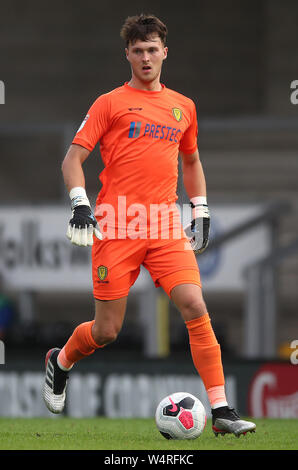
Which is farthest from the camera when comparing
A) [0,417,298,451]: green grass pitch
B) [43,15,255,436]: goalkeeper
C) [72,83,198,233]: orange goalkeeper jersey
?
[72,83,198,233]: orange goalkeeper jersey

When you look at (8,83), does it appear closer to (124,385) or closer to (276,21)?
(276,21)

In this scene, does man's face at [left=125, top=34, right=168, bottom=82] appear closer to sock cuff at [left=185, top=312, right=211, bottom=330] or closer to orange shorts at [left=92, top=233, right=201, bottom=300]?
orange shorts at [left=92, top=233, right=201, bottom=300]

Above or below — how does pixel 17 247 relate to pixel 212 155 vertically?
below

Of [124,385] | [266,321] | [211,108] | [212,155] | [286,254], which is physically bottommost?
[124,385]

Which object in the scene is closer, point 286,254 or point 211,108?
point 286,254

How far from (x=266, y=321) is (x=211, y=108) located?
8104 mm

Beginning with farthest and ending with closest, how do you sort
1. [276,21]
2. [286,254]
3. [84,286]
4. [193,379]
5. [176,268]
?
1. [276,21]
2. [84,286]
3. [286,254]
4. [193,379]
5. [176,268]

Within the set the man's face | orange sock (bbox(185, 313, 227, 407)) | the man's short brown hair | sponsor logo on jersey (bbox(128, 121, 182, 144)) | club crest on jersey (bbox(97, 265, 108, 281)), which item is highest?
the man's short brown hair

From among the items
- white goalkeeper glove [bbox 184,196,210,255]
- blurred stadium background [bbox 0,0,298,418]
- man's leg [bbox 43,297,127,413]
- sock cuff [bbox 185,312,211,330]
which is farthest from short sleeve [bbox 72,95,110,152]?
blurred stadium background [bbox 0,0,298,418]

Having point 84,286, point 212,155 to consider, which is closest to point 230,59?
point 212,155

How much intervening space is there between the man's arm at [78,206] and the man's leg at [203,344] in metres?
0.59

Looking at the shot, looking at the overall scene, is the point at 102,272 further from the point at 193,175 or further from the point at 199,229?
the point at 193,175

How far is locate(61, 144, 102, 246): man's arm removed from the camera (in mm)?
5258

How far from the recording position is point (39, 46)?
18.7 metres
